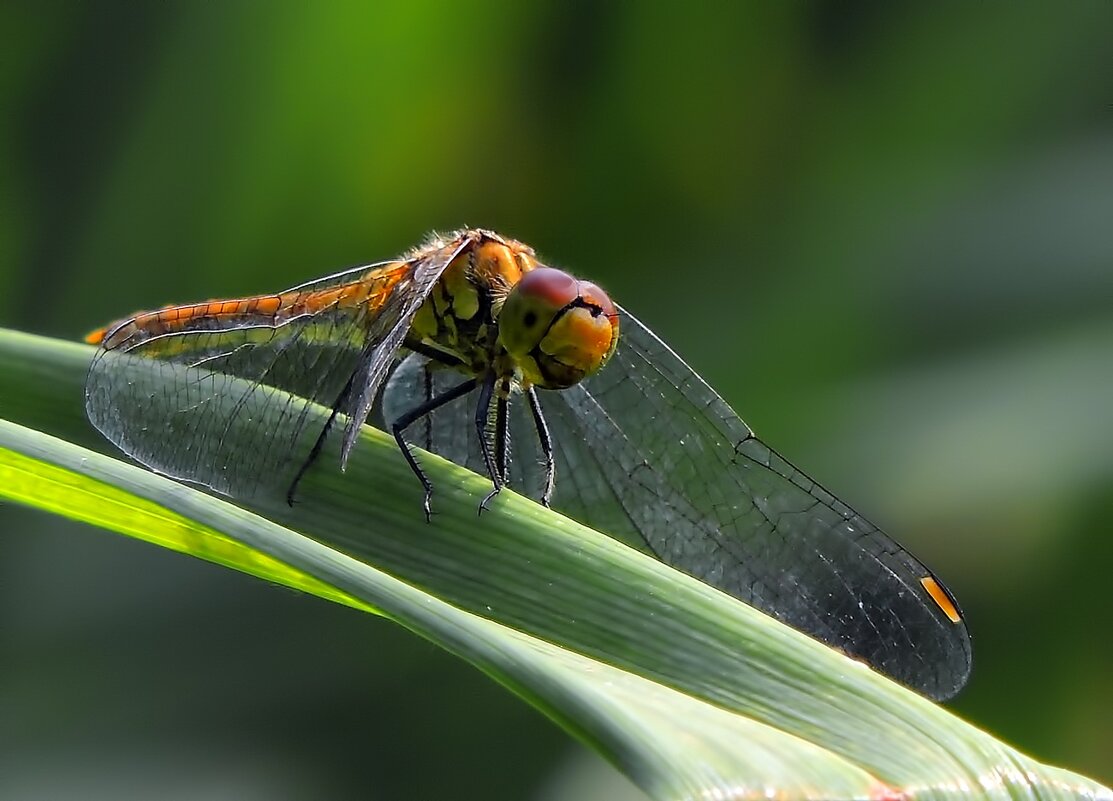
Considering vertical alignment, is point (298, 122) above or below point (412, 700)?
above

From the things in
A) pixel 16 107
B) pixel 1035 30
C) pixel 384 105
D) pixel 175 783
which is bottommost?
pixel 175 783

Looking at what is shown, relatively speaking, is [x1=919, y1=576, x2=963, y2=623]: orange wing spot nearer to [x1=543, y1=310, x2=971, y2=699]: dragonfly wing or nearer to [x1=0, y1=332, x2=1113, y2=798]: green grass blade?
[x1=543, y1=310, x2=971, y2=699]: dragonfly wing

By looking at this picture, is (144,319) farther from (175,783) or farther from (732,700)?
(732,700)

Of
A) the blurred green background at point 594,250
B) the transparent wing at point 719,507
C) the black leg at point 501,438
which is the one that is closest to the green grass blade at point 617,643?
the black leg at point 501,438

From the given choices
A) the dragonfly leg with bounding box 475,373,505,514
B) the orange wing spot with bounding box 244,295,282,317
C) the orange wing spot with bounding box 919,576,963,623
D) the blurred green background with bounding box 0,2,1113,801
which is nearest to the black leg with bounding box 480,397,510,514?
the dragonfly leg with bounding box 475,373,505,514

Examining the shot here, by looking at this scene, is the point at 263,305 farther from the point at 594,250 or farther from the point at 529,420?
the point at 594,250

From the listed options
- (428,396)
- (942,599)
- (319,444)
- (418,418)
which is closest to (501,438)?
(418,418)

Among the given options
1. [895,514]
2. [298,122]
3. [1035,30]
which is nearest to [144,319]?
[298,122]
